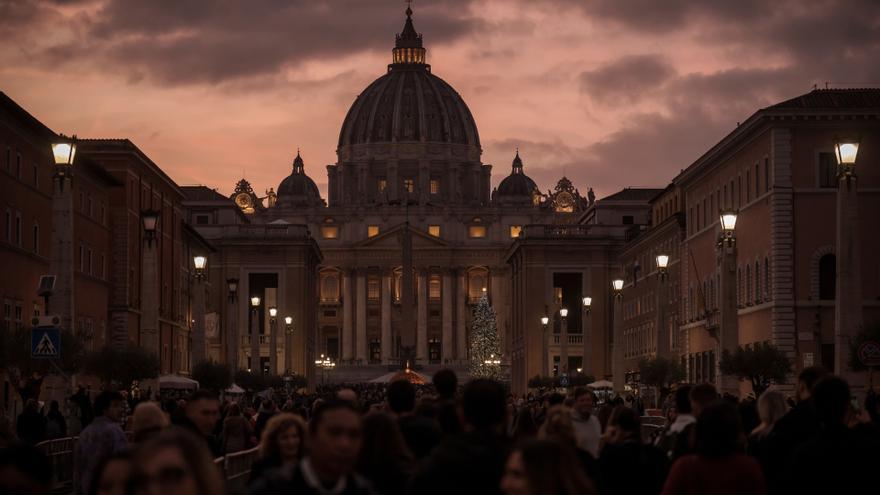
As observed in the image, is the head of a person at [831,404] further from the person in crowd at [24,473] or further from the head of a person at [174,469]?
the head of a person at [174,469]

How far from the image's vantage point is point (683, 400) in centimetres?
1677

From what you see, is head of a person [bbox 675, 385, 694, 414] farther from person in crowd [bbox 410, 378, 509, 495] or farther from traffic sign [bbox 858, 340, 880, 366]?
traffic sign [bbox 858, 340, 880, 366]

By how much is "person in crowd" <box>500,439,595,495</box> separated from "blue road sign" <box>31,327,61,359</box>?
2201 cm

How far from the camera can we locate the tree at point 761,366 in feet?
186

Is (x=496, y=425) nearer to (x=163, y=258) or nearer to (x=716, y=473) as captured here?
(x=716, y=473)

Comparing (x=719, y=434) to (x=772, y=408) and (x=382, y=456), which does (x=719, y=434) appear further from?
(x=772, y=408)

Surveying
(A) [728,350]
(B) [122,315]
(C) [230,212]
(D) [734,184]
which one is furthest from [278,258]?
(A) [728,350]

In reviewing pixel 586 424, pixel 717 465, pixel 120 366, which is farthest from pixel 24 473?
pixel 120 366

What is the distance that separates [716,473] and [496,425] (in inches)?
58.8

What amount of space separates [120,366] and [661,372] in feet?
64.9

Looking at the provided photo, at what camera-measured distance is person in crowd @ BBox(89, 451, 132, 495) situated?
29.1 feet

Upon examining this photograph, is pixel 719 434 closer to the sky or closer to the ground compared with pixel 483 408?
closer to the ground

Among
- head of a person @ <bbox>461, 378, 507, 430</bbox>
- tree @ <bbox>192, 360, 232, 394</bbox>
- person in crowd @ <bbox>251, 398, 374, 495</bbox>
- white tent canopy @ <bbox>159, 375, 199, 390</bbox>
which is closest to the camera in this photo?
person in crowd @ <bbox>251, 398, 374, 495</bbox>

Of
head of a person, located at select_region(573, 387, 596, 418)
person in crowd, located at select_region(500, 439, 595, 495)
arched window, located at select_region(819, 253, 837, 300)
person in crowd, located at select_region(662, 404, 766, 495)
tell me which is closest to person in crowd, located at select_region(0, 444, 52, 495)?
person in crowd, located at select_region(500, 439, 595, 495)
